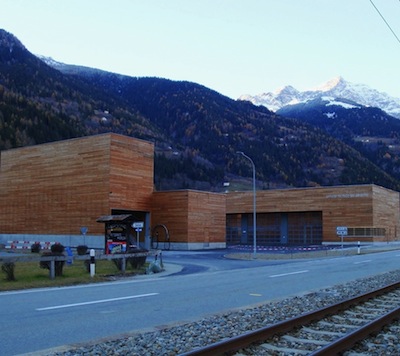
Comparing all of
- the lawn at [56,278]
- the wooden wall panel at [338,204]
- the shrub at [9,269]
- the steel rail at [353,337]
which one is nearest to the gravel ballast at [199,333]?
the steel rail at [353,337]

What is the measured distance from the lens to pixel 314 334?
8.62 m

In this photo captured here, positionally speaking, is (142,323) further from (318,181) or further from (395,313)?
(318,181)

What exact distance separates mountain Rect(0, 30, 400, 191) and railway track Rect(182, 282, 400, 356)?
115456 millimetres

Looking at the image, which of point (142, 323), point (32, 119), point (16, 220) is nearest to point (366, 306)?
point (142, 323)

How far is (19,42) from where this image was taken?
627ft

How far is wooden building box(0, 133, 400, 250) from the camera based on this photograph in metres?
46.8

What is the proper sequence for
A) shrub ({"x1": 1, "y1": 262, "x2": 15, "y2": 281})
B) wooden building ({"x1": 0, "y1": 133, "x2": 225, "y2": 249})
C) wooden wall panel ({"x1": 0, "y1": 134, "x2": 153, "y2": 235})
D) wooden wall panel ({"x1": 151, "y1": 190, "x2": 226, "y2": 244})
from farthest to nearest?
1. wooden wall panel ({"x1": 151, "y1": 190, "x2": 226, "y2": 244})
2. wooden building ({"x1": 0, "y1": 133, "x2": 225, "y2": 249})
3. wooden wall panel ({"x1": 0, "y1": 134, "x2": 153, "y2": 235})
4. shrub ({"x1": 1, "y1": 262, "x2": 15, "y2": 281})

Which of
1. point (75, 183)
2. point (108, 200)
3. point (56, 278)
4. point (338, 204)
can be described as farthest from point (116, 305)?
point (338, 204)

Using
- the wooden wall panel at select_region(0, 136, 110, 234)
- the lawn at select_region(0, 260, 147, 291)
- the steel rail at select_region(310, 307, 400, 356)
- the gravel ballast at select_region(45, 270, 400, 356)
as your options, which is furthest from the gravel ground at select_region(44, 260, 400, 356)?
the wooden wall panel at select_region(0, 136, 110, 234)

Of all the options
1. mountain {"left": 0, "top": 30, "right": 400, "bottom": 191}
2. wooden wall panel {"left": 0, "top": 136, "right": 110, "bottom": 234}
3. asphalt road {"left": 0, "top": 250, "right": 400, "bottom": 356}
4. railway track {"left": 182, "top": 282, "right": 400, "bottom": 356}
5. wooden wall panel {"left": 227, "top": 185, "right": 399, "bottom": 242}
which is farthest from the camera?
mountain {"left": 0, "top": 30, "right": 400, "bottom": 191}

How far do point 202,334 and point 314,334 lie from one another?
186 cm

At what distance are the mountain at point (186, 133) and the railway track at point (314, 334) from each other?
379 feet

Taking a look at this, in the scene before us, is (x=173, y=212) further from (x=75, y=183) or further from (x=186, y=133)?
(x=186, y=133)

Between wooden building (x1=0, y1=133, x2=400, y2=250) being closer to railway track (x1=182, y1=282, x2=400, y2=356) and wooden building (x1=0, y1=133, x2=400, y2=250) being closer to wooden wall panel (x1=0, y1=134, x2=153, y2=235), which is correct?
wooden wall panel (x1=0, y1=134, x2=153, y2=235)
